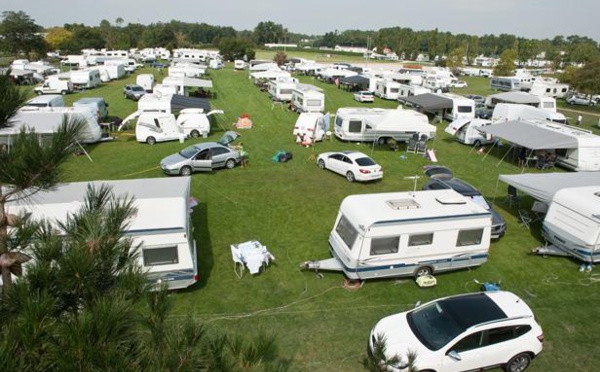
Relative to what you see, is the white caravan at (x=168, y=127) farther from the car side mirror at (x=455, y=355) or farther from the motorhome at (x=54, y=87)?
the car side mirror at (x=455, y=355)

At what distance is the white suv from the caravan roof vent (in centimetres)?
329

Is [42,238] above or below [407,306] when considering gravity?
above

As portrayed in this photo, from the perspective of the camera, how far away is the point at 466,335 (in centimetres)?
807

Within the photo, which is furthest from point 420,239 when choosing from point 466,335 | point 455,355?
point 455,355

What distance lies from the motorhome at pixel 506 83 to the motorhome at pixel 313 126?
37539 millimetres

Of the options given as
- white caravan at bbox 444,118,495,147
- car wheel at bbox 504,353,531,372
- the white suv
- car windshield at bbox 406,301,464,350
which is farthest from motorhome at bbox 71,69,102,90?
car wheel at bbox 504,353,531,372

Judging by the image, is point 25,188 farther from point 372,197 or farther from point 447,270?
point 447,270

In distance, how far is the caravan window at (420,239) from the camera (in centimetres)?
1139

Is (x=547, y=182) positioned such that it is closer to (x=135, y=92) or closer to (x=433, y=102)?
(x=433, y=102)

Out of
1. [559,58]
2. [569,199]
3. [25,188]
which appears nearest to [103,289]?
[25,188]

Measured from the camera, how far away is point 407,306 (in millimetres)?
10719

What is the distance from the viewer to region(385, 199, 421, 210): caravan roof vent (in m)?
11.7

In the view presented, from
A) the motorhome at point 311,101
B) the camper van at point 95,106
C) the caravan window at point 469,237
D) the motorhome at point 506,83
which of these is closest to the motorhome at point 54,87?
the camper van at point 95,106

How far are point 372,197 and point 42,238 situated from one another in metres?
9.94
